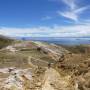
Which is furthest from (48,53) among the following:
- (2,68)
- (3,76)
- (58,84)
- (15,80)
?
(58,84)

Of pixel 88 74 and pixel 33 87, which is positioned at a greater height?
pixel 88 74

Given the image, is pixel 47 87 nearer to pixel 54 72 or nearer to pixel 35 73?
pixel 54 72

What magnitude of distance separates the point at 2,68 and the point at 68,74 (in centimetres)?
1238

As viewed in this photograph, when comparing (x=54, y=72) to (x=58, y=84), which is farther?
(x=54, y=72)

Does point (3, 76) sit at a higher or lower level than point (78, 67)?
lower

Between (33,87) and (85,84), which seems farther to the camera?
(33,87)

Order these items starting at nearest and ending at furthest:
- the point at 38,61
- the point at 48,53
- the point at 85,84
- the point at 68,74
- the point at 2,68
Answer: the point at 85,84 → the point at 68,74 → the point at 2,68 → the point at 38,61 → the point at 48,53

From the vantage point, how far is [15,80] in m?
25.3

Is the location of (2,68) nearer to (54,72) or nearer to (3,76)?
(3,76)

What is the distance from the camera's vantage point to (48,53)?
48500mm

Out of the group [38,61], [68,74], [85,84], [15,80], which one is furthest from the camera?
[38,61]

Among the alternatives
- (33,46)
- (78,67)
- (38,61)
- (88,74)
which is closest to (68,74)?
(78,67)

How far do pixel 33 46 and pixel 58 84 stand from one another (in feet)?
106

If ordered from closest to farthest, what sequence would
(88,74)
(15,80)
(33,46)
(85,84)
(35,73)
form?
(85,84)
(88,74)
(15,80)
(35,73)
(33,46)
